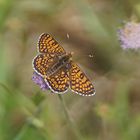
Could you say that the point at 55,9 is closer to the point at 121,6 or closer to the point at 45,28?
the point at 45,28

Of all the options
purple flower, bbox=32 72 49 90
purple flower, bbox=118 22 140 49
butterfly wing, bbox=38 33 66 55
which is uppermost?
purple flower, bbox=118 22 140 49

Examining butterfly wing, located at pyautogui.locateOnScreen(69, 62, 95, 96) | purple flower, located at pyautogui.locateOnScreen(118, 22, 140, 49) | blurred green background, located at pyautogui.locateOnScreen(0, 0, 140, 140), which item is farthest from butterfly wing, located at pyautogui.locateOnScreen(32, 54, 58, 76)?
purple flower, located at pyautogui.locateOnScreen(118, 22, 140, 49)

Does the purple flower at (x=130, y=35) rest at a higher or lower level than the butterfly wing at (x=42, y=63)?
higher

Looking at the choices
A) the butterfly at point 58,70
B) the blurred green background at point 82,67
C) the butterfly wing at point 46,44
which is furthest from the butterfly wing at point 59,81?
the blurred green background at point 82,67

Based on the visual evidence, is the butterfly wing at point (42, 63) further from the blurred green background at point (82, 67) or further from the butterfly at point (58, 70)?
the blurred green background at point (82, 67)

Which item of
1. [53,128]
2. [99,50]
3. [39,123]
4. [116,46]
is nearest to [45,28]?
[99,50]

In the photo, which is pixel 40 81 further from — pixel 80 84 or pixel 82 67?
pixel 82 67

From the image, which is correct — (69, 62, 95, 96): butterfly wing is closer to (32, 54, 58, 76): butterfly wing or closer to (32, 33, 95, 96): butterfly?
(32, 33, 95, 96): butterfly
